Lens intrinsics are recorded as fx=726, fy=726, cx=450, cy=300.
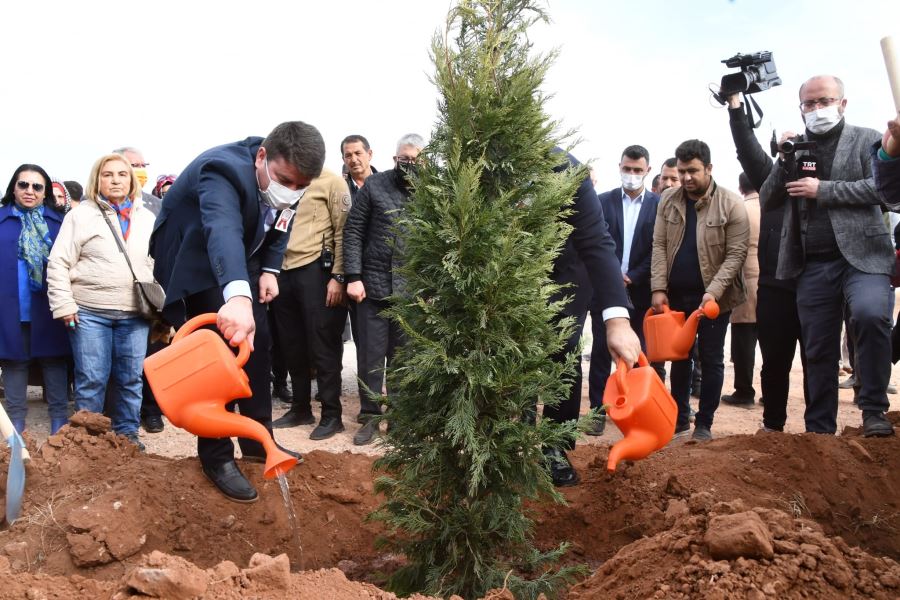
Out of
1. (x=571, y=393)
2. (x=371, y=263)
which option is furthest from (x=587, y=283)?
(x=371, y=263)

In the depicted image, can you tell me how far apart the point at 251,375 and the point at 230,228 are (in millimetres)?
978

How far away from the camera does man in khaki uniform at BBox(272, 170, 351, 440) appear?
6.31 m

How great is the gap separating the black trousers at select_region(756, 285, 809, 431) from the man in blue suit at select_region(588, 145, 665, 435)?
131cm

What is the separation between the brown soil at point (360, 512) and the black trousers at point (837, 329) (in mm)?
269

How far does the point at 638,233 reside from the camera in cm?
699

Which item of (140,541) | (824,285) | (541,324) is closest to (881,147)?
(824,285)

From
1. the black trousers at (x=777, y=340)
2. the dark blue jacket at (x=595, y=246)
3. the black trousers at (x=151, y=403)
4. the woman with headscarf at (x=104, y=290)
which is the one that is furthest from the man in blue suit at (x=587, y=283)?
the black trousers at (x=151, y=403)

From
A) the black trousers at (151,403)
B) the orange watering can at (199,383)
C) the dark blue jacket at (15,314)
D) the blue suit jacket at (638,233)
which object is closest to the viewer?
the orange watering can at (199,383)

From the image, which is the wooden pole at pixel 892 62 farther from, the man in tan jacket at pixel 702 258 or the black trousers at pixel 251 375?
the black trousers at pixel 251 375

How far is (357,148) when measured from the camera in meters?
6.97

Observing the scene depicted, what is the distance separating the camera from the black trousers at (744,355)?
7672 mm

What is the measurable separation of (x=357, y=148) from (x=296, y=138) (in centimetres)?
326

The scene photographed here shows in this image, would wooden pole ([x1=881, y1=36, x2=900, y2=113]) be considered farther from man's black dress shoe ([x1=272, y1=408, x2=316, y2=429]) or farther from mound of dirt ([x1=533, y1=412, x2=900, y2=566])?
man's black dress shoe ([x1=272, y1=408, x2=316, y2=429])

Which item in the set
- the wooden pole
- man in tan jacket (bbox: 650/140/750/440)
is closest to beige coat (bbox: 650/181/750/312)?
man in tan jacket (bbox: 650/140/750/440)
